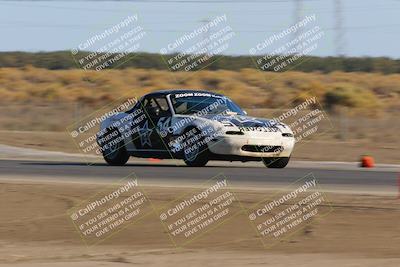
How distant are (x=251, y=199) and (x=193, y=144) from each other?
507 cm

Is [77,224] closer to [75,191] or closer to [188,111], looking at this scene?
[75,191]

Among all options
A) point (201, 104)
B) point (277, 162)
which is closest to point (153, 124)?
point (201, 104)

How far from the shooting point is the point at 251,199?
14.0 m

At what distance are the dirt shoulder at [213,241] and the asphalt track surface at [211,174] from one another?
2075 mm

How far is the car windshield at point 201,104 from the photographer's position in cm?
1942

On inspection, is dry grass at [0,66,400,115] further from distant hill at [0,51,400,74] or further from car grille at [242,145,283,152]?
car grille at [242,145,283,152]

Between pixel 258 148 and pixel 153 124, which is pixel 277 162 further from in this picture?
pixel 153 124

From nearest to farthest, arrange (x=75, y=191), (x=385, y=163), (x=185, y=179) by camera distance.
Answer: (x=75, y=191) → (x=185, y=179) → (x=385, y=163)

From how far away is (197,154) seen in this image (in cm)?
1903

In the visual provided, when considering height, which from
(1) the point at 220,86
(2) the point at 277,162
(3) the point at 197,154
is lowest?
(1) the point at 220,86

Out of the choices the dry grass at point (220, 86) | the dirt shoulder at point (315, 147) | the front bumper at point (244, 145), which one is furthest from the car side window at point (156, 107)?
the dry grass at point (220, 86)

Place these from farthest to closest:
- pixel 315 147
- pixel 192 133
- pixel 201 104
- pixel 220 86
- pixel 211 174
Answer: pixel 220 86 < pixel 315 147 < pixel 201 104 < pixel 192 133 < pixel 211 174

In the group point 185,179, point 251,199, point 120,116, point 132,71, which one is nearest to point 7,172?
point 120,116

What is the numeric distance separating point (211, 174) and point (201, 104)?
209 centimetres
